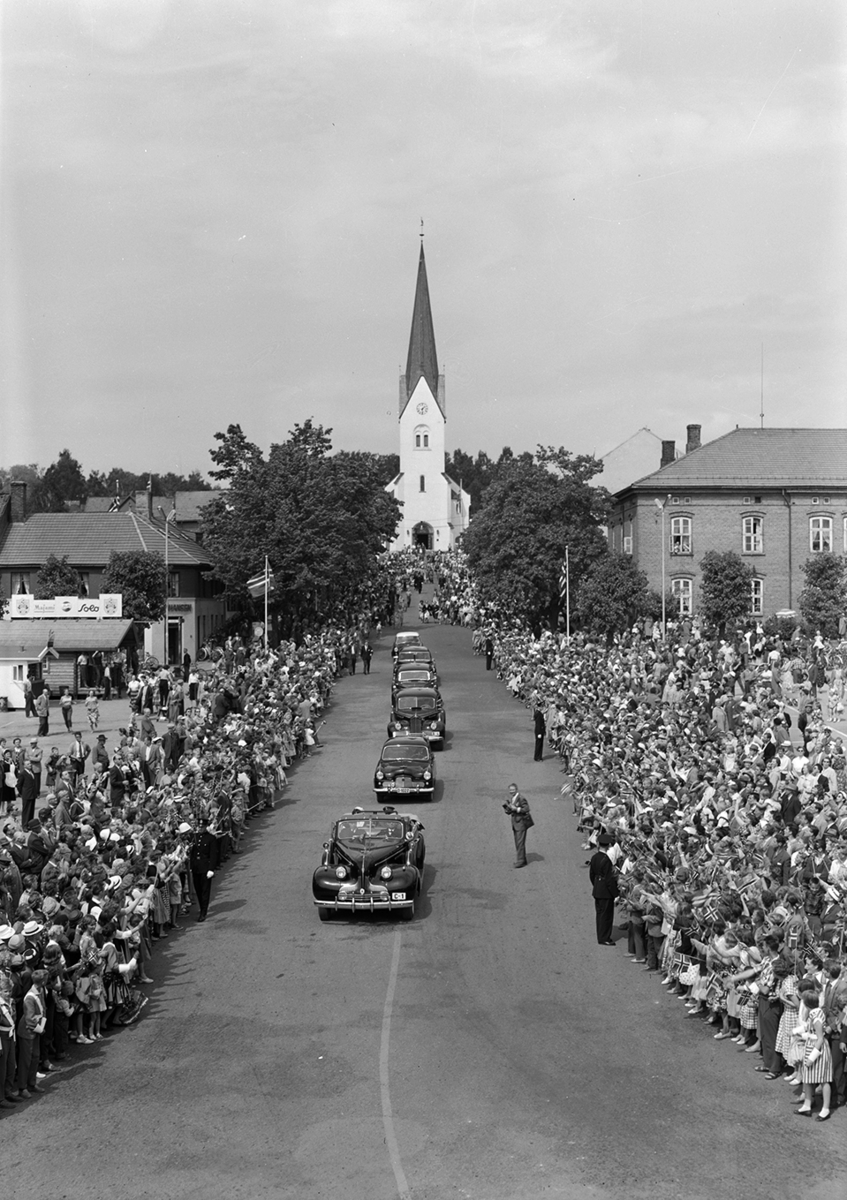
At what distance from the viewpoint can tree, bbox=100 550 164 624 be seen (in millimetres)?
60406

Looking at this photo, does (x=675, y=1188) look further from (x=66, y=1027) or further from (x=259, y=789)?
(x=259, y=789)

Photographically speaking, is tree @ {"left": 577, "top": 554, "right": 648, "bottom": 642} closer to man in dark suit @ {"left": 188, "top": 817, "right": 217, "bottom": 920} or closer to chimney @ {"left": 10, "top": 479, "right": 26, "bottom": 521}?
chimney @ {"left": 10, "top": 479, "right": 26, "bottom": 521}

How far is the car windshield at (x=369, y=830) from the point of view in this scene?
826 inches

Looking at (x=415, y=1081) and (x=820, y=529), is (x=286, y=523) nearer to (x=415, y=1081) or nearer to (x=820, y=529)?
(x=820, y=529)

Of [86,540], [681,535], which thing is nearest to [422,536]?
[681,535]

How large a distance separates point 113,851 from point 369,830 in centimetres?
485

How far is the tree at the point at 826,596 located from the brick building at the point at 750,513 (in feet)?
26.4

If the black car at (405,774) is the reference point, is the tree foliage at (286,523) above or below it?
above

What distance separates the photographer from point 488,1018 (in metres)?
15.3

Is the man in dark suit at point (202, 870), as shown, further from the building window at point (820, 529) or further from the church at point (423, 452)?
the church at point (423, 452)

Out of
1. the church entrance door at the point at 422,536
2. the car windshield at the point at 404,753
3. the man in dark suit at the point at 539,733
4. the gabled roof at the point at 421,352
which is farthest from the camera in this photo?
the church entrance door at the point at 422,536

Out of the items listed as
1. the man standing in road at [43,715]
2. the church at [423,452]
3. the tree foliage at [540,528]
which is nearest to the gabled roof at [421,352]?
the church at [423,452]

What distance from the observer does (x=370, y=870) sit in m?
20.0

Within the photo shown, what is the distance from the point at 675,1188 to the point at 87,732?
97.8 feet
